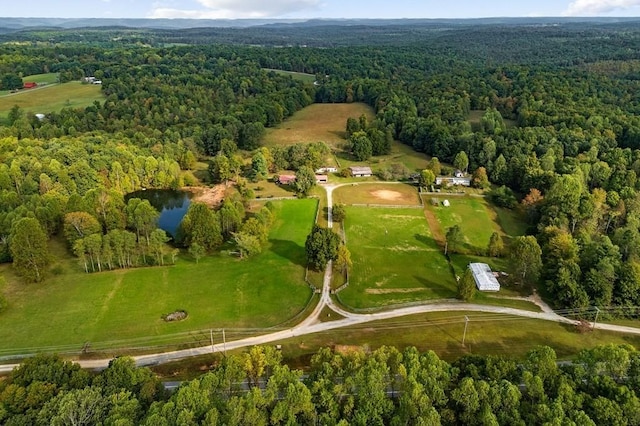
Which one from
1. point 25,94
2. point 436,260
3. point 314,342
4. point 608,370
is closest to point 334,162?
point 436,260

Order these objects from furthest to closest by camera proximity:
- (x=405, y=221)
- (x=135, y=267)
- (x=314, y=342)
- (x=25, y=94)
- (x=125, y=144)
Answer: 1. (x=25, y=94)
2. (x=125, y=144)
3. (x=405, y=221)
4. (x=135, y=267)
5. (x=314, y=342)

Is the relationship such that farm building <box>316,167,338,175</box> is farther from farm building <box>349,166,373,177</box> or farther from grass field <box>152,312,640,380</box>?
grass field <box>152,312,640,380</box>

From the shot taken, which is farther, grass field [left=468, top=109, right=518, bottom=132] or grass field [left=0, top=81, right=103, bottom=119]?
grass field [left=0, top=81, right=103, bottom=119]

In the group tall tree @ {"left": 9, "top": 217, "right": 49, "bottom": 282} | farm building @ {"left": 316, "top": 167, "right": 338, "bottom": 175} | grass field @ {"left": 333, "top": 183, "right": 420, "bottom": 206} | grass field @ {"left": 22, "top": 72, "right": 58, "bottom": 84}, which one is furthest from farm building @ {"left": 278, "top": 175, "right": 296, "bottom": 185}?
grass field @ {"left": 22, "top": 72, "right": 58, "bottom": 84}

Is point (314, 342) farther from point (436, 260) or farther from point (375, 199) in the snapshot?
point (375, 199)

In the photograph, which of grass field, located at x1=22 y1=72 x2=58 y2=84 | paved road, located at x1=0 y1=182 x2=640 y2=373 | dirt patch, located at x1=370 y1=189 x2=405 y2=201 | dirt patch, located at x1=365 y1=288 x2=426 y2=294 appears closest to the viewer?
paved road, located at x1=0 y1=182 x2=640 y2=373
